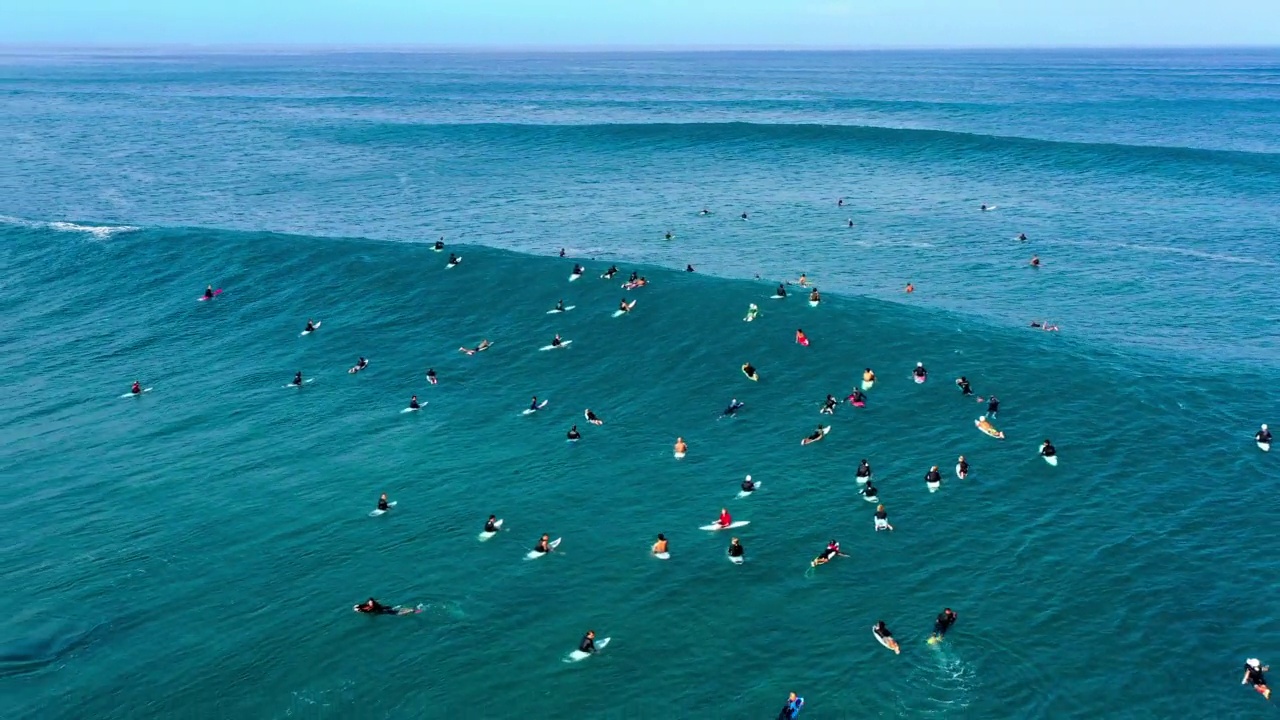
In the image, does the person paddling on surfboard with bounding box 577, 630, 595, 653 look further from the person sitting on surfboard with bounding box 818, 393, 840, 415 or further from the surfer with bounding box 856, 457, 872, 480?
the person sitting on surfboard with bounding box 818, 393, 840, 415

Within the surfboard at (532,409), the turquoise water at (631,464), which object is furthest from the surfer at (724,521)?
the surfboard at (532,409)

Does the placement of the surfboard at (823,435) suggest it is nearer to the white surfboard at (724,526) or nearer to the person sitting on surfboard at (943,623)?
the white surfboard at (724,526)

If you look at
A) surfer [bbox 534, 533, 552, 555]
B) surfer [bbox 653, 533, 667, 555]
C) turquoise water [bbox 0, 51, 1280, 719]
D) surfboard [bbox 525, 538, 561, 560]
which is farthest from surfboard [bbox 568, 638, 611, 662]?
surfer [bbox 534, 533, 552, 555]

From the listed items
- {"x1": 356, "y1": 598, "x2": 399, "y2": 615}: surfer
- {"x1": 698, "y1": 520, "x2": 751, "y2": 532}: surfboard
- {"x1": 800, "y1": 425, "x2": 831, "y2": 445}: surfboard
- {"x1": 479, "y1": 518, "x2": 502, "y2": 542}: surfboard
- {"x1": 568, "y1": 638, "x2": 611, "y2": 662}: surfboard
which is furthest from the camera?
{"x1": 800, "y1": 425, "x2": 831, "y2": 445}: surfboard

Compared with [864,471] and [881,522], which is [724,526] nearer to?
[881,522]

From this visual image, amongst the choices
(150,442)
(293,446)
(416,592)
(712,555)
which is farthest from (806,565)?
(150,442)

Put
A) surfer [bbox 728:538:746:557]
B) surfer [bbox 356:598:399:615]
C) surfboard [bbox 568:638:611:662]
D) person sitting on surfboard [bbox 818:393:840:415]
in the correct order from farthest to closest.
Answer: person sitting on surfboard [bbox 818:393:840:415], surfer [bbox 728:538:746:557], surfer [bbox 356:598:399:615], surfboard [bbox 568:638:611:662]

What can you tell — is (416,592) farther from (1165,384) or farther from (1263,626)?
(1165,384)
